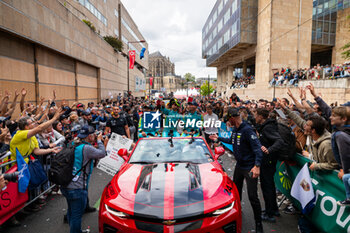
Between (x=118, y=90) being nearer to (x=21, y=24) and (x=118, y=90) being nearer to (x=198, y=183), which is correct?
(x=21, y=24)

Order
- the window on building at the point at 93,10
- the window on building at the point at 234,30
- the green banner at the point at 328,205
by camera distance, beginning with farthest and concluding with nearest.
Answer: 1. the window on building at the point at 234,30
2. the window on building at the point at 93,10
3. the green banner at the point at 328,205

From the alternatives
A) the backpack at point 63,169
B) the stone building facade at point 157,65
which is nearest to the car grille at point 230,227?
the backpack at point 63,169

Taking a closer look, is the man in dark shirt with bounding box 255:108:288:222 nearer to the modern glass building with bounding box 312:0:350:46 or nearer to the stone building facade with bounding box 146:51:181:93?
the modern glass building with bounding box 312:0:350:46

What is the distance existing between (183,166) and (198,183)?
500 mm

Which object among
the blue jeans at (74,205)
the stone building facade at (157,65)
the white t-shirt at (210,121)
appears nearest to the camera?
the blue jeans at (74,205)

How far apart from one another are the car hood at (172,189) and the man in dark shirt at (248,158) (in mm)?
515

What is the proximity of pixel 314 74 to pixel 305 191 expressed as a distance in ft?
60.9

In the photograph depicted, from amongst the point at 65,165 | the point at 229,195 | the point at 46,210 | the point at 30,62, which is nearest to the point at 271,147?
the point at 229,195

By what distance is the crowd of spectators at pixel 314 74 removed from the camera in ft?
49.9

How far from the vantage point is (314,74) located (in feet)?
59.5

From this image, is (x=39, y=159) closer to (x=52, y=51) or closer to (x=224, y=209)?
(x=224, y=209)

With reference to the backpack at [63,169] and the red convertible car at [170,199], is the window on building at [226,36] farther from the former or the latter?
the backpack at [63,169]

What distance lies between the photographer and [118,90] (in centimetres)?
3145

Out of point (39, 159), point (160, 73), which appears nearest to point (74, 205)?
point (39, 159)
